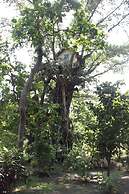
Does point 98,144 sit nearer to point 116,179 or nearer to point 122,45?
→ point 116,179

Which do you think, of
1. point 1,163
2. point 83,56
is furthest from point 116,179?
point 83,56

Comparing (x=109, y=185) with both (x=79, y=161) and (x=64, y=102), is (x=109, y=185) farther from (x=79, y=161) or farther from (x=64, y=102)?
(x=64, y=102)

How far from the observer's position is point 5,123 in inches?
565

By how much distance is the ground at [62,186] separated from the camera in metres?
10.3

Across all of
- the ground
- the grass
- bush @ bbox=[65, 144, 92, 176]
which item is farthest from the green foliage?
the grass

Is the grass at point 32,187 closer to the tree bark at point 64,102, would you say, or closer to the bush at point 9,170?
the bush at point 9,170

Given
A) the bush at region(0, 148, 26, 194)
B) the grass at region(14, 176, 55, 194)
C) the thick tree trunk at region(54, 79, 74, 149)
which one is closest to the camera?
the bush at region(0, 148, 26, 194)

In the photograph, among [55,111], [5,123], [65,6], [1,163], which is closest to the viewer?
[1,163]

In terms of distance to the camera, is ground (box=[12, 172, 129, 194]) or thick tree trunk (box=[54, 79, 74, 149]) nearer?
ground (box=[12, 172, 129, 194])

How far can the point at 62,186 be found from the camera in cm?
1121

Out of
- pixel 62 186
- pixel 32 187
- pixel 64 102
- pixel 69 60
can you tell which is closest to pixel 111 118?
pixel 62 186

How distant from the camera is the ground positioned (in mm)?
10289

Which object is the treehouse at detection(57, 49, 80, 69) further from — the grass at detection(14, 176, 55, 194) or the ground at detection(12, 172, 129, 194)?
the grass at detection(14, 176, 55, 194)

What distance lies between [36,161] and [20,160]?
317 centimetres
